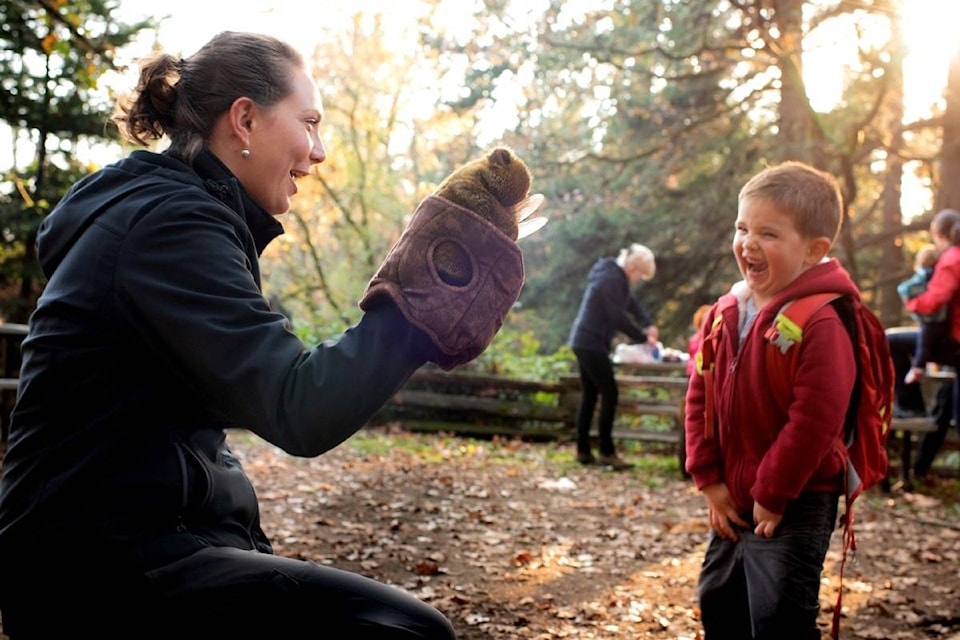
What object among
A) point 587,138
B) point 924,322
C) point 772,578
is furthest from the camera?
point 587,138

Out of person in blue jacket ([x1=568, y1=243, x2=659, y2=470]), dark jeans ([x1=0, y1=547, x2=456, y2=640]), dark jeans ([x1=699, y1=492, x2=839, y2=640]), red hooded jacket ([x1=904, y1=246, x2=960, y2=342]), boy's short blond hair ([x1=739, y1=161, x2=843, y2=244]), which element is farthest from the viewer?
person in blue jacket ([x1=568, y1=243, x2=659, y2=470])

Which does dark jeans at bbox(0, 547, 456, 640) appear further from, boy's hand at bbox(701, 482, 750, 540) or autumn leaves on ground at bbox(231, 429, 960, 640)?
autumn leaves on ground at bbox(231, 429, 960, 640)

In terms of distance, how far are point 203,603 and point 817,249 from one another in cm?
230

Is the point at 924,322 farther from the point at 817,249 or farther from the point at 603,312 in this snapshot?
the point at 817,249

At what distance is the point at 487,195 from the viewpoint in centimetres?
173

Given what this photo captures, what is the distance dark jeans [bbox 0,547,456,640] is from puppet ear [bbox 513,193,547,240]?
80 cm

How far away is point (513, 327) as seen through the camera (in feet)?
69.3

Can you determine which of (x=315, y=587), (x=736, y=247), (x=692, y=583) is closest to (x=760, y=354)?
(x=736, y=247)

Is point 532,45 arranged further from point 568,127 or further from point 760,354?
point 760,354

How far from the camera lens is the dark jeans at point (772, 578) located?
104 inches

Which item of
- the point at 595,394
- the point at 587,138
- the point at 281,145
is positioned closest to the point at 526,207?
the point at 281,145

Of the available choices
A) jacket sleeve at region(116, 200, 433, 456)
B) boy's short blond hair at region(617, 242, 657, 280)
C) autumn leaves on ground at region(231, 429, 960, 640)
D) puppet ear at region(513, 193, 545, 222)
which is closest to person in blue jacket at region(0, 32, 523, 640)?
jacket sleeve at region(116, 200, 433, 456)

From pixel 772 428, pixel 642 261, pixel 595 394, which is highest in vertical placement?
pixel 642 261

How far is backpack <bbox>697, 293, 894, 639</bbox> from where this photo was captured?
2787 mm
